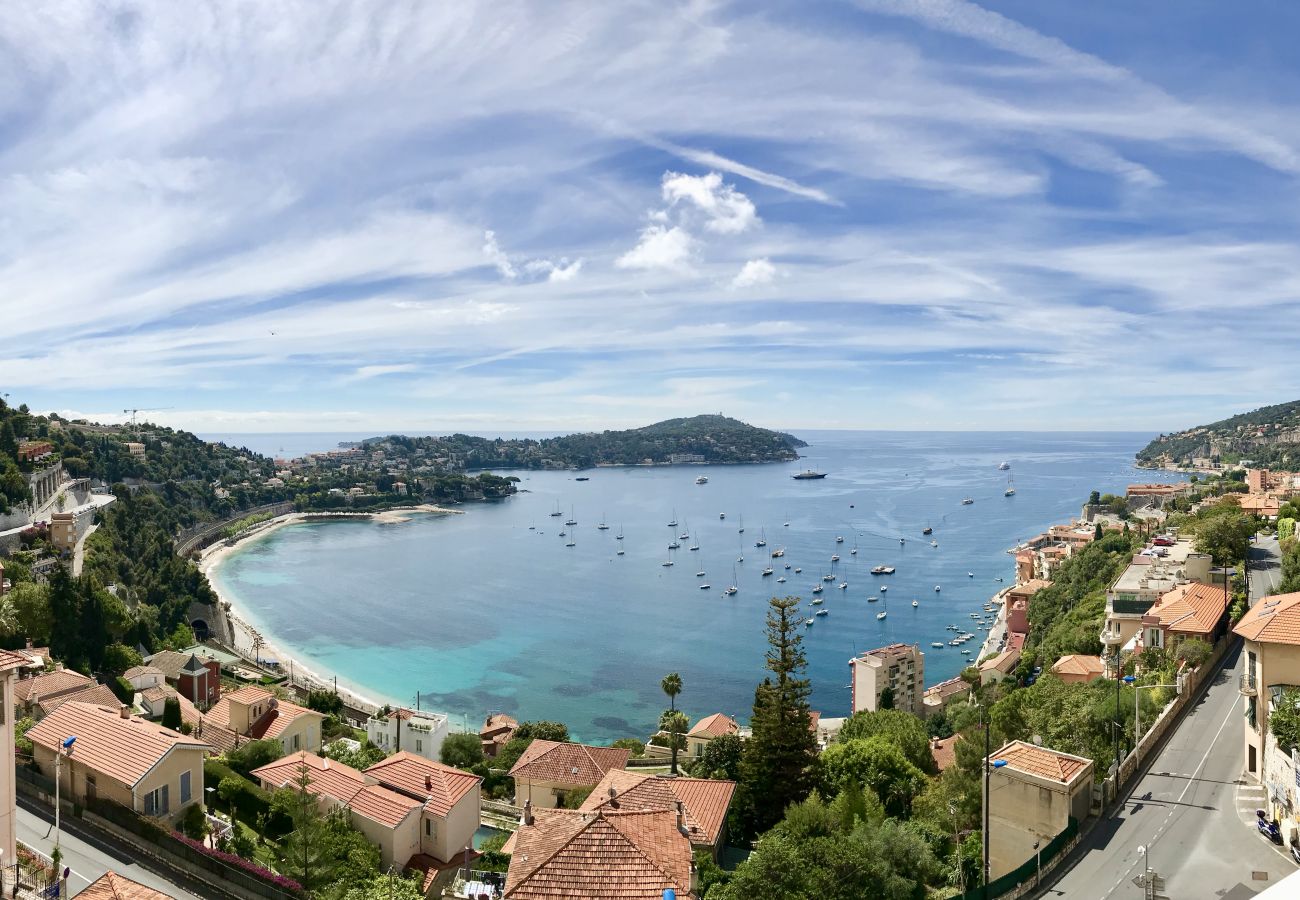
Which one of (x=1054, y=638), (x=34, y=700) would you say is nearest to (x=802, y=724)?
(x=34, y=700)

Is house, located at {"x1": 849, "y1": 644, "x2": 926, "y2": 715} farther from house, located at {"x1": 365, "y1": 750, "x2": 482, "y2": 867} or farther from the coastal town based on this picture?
house, located at {"x1": 365, "y1": 750, "x2": 482, "y2": 867}

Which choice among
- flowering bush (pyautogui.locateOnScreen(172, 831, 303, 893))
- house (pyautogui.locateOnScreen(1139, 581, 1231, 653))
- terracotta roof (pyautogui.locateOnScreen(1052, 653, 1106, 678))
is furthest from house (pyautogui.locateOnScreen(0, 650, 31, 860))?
terracotta roof (pyautogui.locateOnScreen(1052, 653, 1106, 678))

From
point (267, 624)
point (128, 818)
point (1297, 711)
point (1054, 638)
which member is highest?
point (1297, 711)

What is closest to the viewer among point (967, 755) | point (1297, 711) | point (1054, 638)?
point (1297, 711)

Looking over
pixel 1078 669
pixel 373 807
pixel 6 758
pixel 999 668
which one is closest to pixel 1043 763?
pixel 373 807

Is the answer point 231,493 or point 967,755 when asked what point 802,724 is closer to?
point 967,755
